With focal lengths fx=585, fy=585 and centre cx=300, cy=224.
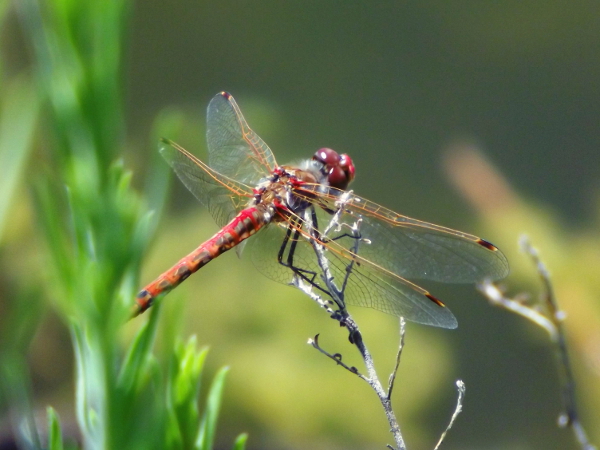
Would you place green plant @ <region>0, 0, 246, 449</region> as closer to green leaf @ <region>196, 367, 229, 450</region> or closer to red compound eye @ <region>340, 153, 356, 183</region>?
green leaf @ <region>196, 367, 229, 450</region>

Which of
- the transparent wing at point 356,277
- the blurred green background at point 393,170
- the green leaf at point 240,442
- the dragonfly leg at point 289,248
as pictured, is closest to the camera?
the green leaf at point 240,442

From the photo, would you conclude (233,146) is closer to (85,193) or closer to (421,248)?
(421,248)

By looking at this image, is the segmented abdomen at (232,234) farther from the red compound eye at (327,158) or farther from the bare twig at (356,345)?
the bare twig at (356,345)

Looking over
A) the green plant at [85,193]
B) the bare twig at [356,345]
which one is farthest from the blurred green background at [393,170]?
the green plant at [85,193]

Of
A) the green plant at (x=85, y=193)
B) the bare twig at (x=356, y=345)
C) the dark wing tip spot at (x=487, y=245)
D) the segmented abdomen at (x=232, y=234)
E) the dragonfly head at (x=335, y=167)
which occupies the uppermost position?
the green plant at (x=85, y=193)

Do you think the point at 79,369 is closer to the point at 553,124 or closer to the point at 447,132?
the point at 447,132

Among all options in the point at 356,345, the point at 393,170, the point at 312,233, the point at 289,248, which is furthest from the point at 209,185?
the point at 393,170

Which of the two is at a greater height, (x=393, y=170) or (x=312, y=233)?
(x=312, y=233)
